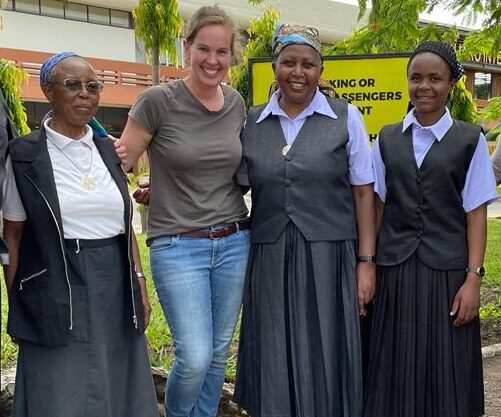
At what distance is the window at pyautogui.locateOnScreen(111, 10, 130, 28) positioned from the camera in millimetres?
25688

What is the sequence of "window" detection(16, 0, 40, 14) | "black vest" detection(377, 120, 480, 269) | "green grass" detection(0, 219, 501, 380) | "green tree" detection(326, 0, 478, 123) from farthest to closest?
"window" detection(16, 0, 40, 14), "green tree" detection(326, 0, 478, 123), "green grass" detection(0, 219, 501, 380), "black vest" detection(377, 120, 480, 269)

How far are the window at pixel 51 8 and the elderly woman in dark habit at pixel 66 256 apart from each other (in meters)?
23.2

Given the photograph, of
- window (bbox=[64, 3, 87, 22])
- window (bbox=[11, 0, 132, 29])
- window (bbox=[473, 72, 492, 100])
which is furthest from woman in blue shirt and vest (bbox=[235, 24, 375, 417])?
window (bbox=[473, 72, 492, 100])

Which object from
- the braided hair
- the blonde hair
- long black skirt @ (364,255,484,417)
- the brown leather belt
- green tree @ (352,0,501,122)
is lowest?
long black skirt @ (364,255,484,417)

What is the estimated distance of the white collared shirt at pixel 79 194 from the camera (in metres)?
2.57

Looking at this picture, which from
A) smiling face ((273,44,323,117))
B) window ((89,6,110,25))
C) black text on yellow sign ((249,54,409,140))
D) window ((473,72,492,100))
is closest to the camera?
smiling face ((273,44,323,117))

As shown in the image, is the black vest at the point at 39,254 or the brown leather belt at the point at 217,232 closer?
the black vest at the point at 39,254

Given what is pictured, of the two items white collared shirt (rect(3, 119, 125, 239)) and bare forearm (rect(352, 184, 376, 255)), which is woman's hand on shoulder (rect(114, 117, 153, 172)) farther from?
bare forearm (rect(352, 184, 376, 255))

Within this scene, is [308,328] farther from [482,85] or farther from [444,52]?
[482,85]

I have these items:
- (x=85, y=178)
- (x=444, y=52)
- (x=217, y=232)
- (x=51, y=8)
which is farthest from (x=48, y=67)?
(x=51, y=8)

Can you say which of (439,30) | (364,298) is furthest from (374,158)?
(439,30)

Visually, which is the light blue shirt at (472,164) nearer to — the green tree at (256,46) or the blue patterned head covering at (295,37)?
the blue patterned head covering at (295,37)

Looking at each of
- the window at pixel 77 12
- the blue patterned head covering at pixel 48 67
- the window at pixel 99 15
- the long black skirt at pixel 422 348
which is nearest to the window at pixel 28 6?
the window at pixel 77 12

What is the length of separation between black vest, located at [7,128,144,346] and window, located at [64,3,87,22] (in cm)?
2343
